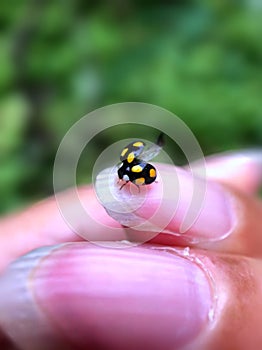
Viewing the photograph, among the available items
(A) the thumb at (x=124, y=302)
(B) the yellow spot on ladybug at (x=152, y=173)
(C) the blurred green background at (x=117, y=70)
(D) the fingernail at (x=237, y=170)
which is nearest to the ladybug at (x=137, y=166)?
(B) the yellow spot on ladybug at (x=152, y=173)

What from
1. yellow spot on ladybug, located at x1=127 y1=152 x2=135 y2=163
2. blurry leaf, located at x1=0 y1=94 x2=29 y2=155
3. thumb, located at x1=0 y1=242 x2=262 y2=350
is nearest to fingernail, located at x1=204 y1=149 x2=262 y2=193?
Result: yellow spot on ladybug, located at x1=127 y1=152 x2=135 y2=163

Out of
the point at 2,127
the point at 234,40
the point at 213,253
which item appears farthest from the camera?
the point at 234,40

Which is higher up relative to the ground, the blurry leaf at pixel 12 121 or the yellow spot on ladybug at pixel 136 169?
the blurry leaf at pixel 12 121

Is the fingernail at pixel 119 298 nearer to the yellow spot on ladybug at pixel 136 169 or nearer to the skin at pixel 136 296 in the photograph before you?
the skin at pixel 136 296

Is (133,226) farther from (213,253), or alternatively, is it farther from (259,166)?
(259,166)

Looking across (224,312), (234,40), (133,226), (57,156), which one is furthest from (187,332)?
(234,40)

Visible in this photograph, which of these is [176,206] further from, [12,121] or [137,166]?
[12,121]
